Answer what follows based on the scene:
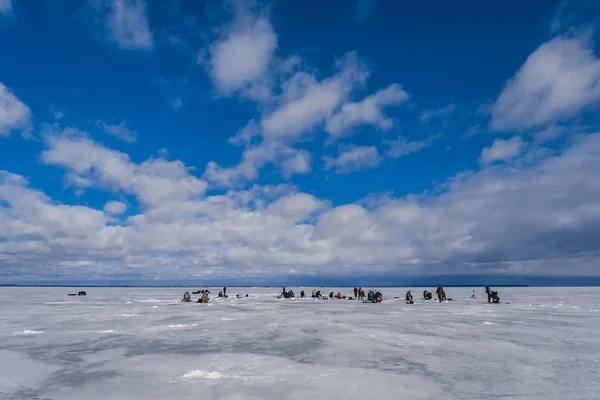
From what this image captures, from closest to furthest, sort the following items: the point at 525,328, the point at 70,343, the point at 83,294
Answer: the point at 70,343
the point at 525,328
the point at 83,294

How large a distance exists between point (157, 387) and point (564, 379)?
1039cm

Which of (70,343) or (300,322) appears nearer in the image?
(70,343)

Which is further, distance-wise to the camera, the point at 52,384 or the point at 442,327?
the point at 442,327

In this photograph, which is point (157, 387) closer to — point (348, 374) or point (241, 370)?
point (241, 370)

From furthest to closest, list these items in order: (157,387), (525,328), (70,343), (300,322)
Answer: (300,322) < (525,328) < (70,343) < (157,387)

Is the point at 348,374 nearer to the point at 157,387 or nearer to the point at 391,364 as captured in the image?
the point at 391,364

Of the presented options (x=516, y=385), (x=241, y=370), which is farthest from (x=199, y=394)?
(x=516, y=385)

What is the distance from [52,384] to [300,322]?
15.4 metres

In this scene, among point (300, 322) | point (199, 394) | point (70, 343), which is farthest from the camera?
point (300, 322)

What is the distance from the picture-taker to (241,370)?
10.8m

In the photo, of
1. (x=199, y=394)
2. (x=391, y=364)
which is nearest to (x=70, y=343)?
(x=199, y=394)

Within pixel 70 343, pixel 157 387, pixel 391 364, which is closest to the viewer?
pixel 157 387

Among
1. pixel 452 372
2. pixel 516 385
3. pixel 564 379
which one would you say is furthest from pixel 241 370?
pixel 564 379

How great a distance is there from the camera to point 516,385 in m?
9.27
